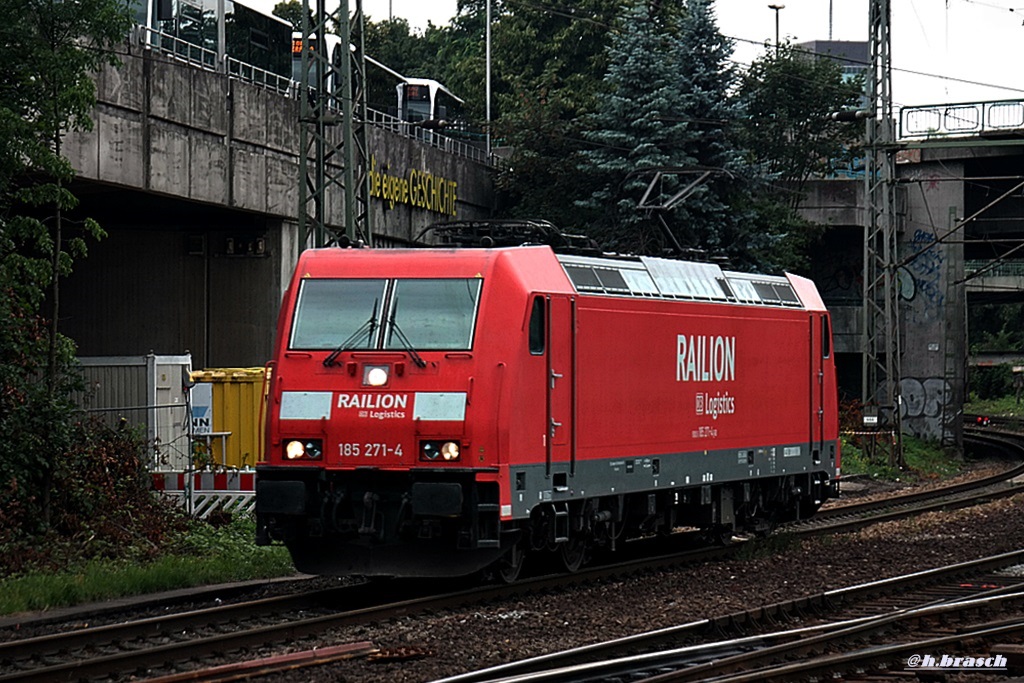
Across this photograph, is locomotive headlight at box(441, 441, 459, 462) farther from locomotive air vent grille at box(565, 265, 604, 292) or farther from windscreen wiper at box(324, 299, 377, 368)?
locomotive air vent grille at box(565, 265, 604, 292)

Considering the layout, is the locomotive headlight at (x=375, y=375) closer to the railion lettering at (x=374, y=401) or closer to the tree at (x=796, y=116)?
the railion lettering at (x=374, y=401)

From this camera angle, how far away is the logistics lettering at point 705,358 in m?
18.2

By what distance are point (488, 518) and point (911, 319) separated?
2910 centimetres

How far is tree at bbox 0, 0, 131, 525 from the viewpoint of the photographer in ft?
55.5

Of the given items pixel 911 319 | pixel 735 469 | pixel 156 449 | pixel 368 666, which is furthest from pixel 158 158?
pixel 911 319

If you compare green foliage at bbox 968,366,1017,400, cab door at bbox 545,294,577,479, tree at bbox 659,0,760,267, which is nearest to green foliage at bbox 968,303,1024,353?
green foliage at bbox 968,366,1017,400

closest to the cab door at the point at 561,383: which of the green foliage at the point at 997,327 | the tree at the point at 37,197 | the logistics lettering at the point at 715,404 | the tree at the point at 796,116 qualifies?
the logistics lettering at the point at 715,404

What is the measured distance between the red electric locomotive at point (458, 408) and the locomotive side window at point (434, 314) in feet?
0.05

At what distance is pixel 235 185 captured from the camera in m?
28.1

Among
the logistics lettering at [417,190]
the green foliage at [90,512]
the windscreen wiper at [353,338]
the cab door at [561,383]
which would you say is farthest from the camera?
the logistics lettering at [417,190]

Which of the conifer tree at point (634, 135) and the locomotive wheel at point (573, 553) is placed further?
the conifer tree at point (634, 135)

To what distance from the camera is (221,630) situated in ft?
43.0

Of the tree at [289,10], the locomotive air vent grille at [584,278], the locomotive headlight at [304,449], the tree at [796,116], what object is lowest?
the locomotive headlight at [304,449]

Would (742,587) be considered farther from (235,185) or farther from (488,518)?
(235,185)
